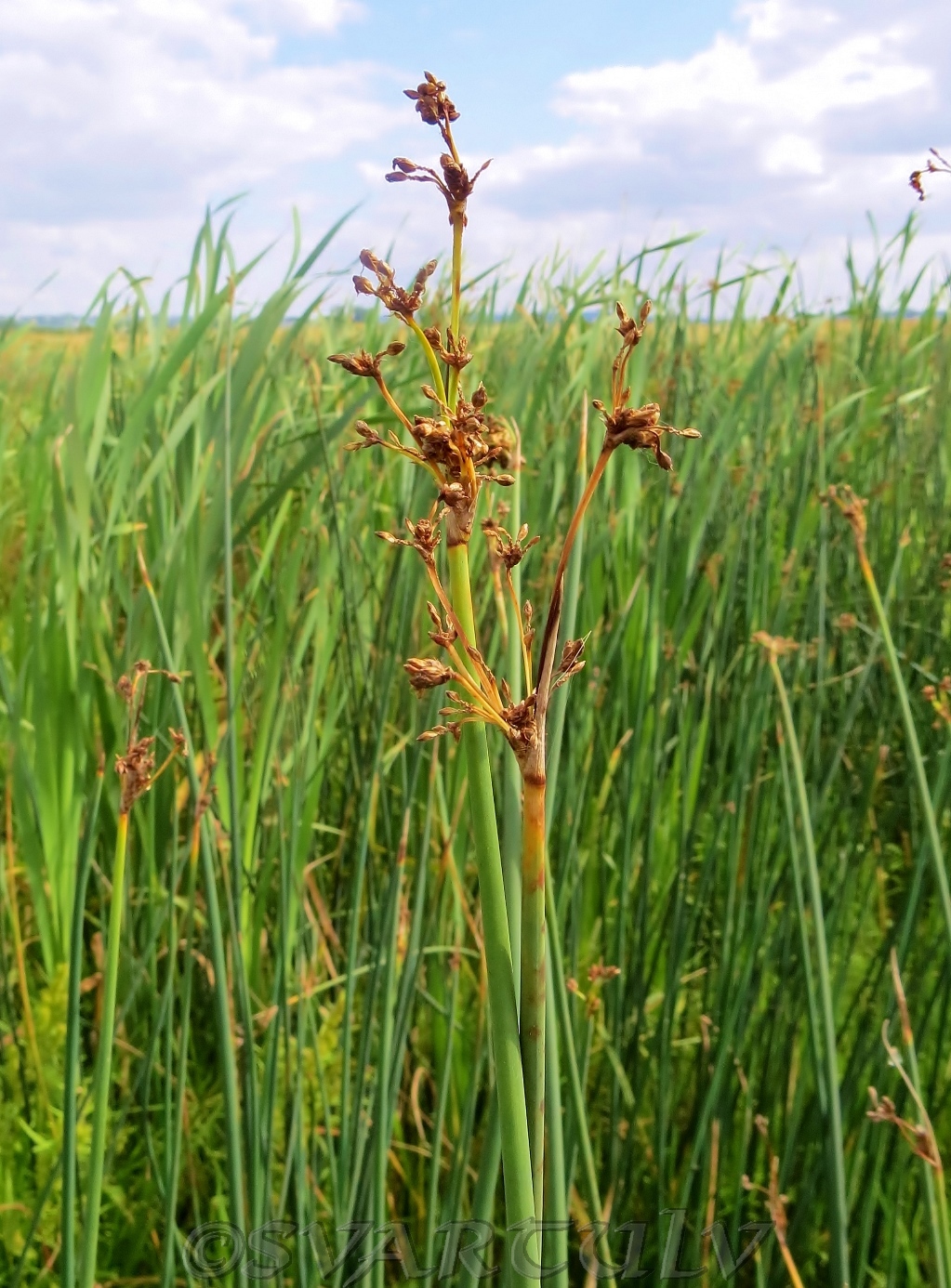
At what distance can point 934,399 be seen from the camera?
7.43 ft

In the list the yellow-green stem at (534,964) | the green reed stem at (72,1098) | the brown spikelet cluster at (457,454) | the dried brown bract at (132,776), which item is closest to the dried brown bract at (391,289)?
the brown spikelet cluster at (457,454)

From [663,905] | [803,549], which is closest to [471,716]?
[663,905]

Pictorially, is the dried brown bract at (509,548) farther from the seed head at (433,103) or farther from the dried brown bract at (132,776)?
the dried brown bract at (132,776)

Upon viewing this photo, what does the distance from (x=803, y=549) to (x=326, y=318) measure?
1417 millimetres

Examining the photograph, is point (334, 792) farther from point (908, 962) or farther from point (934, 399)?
point (934, 399)

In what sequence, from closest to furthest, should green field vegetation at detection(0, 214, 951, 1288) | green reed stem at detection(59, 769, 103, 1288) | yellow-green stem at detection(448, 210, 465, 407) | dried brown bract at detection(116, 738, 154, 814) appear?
yellow-green stem at detection(448, 210, 465, 407) < dried brown bract at detection(116, 738, 154, 814) < green reed stem at detection(59, 769, 103, 1288) < green field vegetation at detection(0, 214, 951, 1288)

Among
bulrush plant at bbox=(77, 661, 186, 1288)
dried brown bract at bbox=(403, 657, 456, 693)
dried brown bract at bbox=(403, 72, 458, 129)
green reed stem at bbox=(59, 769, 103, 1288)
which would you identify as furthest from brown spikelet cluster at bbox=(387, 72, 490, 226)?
green reed stem at bbox=(59, 769, 103, 1288)

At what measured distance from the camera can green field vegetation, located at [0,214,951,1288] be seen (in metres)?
0.81

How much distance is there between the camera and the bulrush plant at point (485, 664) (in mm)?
247

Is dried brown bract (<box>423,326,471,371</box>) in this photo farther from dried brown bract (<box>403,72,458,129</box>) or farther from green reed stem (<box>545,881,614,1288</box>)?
green reed stem (<box>545,881,614,1288</box>)

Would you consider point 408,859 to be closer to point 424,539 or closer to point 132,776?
point 132,776

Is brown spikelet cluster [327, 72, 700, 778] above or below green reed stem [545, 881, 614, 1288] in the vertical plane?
above

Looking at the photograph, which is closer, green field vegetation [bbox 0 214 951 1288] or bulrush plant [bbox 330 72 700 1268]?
bulrush plant [bbox 330 72 700 1268]

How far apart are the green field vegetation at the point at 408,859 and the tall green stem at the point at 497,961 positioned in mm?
208
